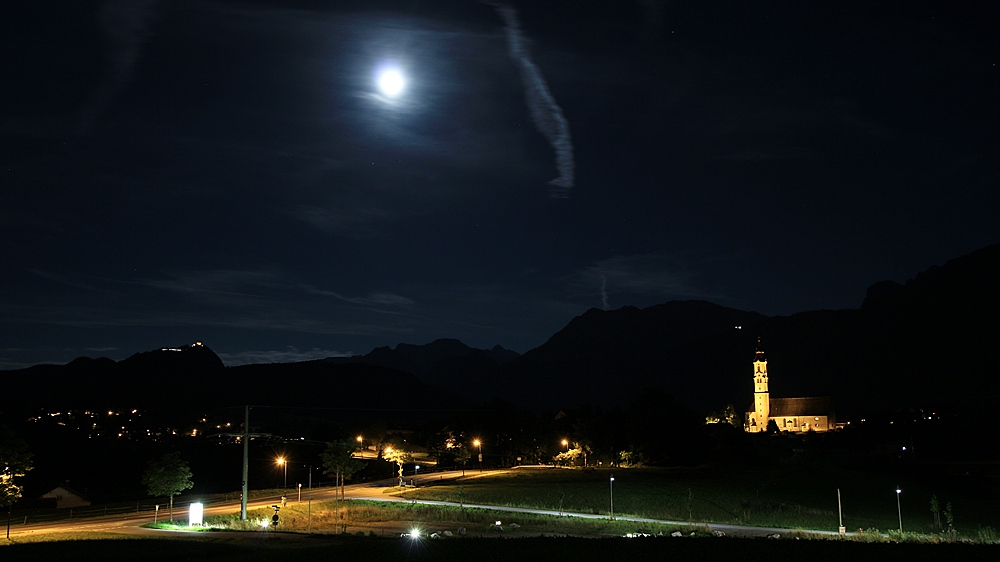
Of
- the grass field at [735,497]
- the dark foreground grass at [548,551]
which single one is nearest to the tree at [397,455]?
the grass field at [735,497]

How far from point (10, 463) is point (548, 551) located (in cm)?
3436

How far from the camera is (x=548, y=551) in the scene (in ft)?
76.7

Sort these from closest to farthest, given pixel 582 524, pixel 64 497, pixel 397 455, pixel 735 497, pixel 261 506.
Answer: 1. pixel 582 524
2. pixel 261 506
3. pixel 735 497
4. pixel 64 497
5. pixel 397 455

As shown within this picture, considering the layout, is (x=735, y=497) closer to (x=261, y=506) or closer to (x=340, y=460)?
(x=340, y=460)

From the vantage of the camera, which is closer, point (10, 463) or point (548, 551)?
point (548, 551)

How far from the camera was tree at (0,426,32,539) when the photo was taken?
4153 cm

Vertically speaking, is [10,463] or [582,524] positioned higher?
Result: [10,463]

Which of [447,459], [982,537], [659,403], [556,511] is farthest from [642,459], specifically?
[982,537]

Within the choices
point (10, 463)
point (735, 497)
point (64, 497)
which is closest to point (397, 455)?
point (64, 497)

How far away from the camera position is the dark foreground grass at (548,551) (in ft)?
69.4

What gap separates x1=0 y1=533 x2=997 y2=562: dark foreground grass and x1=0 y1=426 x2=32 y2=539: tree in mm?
10907

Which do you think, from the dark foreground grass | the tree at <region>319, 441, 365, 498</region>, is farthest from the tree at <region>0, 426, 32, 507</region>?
the tree at <region>319, 441, 365, 498</region>

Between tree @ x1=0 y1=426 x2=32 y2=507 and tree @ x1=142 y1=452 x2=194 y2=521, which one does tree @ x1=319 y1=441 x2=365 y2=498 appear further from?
tree @ x1=0 y1=426 x2=32 y2=507

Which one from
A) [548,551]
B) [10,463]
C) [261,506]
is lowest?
[261,506]
